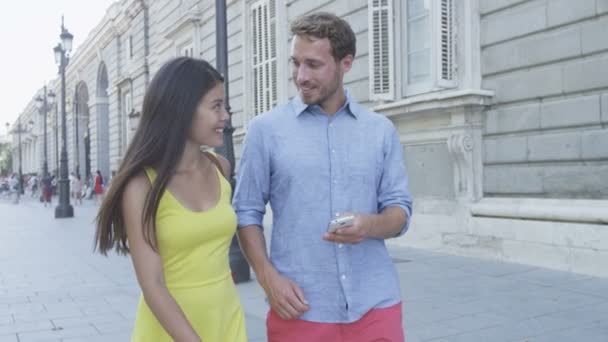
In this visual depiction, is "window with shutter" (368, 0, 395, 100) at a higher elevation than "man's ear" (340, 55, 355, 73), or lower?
higher

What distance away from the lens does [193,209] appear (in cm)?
205

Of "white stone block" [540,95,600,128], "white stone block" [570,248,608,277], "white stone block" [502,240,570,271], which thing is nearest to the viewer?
"white stone block" [570,248,608,277]

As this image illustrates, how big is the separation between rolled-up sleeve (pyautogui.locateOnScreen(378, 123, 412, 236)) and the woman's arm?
0.77 m

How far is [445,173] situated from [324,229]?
23.1 feet

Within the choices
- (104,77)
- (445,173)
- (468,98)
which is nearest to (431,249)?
(445,173)

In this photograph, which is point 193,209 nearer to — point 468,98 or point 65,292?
point 65,292

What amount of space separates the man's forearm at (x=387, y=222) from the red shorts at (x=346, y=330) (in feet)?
0.88

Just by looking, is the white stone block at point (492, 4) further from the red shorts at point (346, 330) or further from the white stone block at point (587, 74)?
the red shorts at point (346, 330)

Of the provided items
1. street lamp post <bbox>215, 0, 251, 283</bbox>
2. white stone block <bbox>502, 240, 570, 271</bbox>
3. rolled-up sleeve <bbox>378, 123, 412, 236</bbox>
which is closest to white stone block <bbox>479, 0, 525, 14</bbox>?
white stone block <bbox>502, 240, 570, 271</bbox>

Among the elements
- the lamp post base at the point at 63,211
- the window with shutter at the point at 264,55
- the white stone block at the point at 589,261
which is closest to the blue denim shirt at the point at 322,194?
the white stone block at the point at 589,261

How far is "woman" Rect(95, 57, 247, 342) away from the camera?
1901 millimetres

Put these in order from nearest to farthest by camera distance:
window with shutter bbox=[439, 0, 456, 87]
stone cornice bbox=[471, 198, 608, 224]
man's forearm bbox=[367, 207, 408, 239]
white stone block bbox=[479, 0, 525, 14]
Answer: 1. man's forearm bbox=[367, 207, 408, 239]
2. stone cornice bbox=[471, 198, 608, 224]
3. white stone block bbox=[479, 0, 525, 14]
4. window with shutter bbox=[439, 0, 456, 87]

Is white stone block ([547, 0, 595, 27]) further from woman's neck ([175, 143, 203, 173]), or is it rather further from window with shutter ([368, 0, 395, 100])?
woman's neck ([175, 143, 203, 173])

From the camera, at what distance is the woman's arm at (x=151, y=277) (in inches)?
74.0
